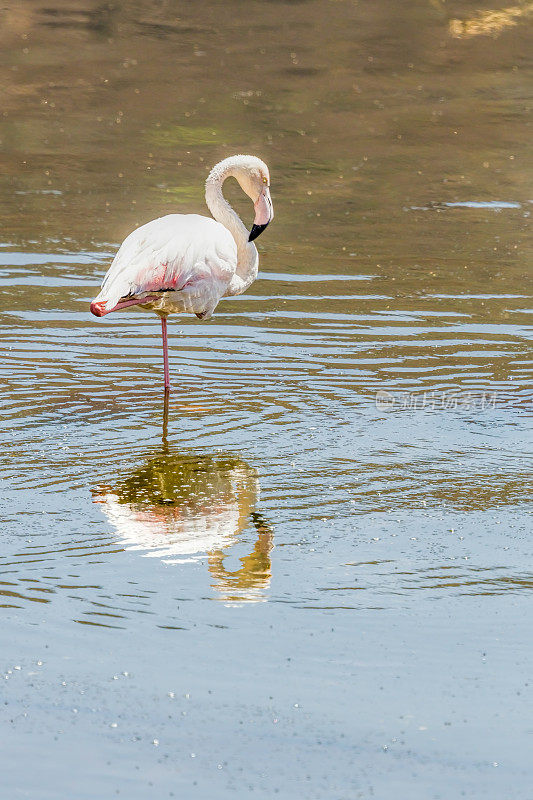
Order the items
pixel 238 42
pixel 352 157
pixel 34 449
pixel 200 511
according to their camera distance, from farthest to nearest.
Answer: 1. pixel 238 42
2. pixel 352 157
3. pixel 34 449
4. pixel 200 511

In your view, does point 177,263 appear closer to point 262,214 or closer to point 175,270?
point 175,270

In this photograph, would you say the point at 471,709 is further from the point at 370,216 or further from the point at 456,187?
the point at 456,187

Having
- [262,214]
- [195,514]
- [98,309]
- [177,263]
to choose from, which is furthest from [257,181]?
[195,514]

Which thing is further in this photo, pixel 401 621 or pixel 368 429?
pixel 368 429

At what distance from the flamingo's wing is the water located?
0.54 meters

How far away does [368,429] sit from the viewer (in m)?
7.53

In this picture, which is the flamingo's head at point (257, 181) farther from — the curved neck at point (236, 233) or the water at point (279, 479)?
the water at point (279, 479)

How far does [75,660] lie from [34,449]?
250 centimetres

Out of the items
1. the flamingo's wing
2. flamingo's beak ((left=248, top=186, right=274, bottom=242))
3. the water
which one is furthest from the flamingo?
the water

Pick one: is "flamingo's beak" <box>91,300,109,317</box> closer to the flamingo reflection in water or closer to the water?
the water

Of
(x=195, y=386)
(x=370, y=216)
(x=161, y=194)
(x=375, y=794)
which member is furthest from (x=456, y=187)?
(x=375, y=794)

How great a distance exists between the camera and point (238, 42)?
20391mm

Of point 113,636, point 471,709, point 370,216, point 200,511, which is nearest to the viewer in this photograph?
point 471,709

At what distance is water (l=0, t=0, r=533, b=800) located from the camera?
14.1ft
